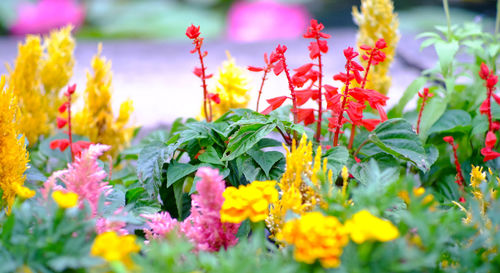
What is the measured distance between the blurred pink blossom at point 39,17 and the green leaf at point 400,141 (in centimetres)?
469

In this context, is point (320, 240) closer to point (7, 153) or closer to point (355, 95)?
point (355, 95)

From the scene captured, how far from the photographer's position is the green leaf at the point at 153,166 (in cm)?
123

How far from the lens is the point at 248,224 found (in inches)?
40.8

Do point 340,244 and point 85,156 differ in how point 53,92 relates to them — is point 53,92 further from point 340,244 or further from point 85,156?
point 340,244

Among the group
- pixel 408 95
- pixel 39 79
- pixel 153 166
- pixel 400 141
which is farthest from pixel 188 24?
pixel 400 141

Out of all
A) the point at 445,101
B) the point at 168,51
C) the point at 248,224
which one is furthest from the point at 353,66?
the point at 168,51

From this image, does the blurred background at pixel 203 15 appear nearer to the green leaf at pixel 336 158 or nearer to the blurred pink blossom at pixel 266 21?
the blurred pink blossom at pixel 266 21

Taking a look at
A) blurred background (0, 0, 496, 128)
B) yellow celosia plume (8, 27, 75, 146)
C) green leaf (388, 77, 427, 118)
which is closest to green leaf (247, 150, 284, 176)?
green leaf (388, 77, 427, 118)

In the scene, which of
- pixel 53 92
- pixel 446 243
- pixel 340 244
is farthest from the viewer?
pixel 53 92

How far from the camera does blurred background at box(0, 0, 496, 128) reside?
3947mm

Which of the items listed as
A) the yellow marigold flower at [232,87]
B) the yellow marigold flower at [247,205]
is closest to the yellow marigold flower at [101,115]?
the yellow marigold flower at [232,87]

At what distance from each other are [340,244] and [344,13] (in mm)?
5272

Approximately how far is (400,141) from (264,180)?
41cm

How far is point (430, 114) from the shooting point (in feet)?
5.02
